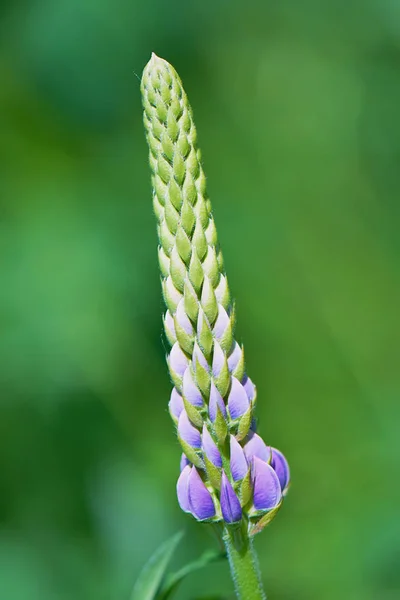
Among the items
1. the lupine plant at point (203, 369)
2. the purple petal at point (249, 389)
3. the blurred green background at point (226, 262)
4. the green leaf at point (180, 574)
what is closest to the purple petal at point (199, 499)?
the lupine plant at point (203, 369)

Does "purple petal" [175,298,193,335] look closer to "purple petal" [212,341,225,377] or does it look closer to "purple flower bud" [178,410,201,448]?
"purple petal" [212,341,225,377]

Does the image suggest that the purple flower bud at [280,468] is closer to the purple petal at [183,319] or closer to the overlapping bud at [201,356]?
the overlapping bud at [201,356]

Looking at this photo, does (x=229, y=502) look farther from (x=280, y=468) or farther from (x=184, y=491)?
(x=280, y=468)

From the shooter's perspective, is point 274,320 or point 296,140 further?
point 296,140

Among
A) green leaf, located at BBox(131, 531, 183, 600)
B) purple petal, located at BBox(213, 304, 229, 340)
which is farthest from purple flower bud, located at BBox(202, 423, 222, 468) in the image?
green leaf, located at BBox(131, 531, 183, 600)

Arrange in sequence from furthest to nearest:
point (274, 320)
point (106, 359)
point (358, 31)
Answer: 1. point (358, 31)
2. point (274, 320)
3. point (106, 359)

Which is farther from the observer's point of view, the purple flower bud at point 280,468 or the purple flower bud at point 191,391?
the purple flower bud at point 280,468

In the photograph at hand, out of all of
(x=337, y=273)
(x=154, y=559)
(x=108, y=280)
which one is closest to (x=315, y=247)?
(x=337, y=273)

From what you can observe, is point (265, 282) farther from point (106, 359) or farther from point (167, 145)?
point (167, 145)
